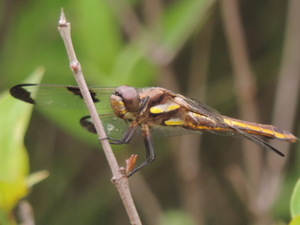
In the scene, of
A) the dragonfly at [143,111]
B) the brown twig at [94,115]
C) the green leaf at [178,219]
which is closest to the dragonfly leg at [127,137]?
the dragonfly at [143,111]

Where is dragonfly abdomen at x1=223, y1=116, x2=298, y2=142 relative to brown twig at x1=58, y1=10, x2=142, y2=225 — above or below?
below

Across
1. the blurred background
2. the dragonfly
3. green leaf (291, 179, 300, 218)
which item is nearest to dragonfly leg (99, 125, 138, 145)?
the dragonfly

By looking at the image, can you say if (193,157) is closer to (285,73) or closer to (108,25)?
(285,73)

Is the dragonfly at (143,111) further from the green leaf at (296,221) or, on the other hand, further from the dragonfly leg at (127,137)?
the green leaf at (296,221)

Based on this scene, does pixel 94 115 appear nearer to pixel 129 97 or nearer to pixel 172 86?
pixel 129 97

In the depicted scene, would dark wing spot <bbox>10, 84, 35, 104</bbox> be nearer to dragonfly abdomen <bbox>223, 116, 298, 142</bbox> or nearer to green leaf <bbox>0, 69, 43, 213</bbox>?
green leaf <bbox>0, 69, 43, 213</bbox>

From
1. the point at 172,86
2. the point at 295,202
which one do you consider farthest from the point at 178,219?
the point at 295,202

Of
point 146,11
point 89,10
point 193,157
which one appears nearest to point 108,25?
point 89,10
